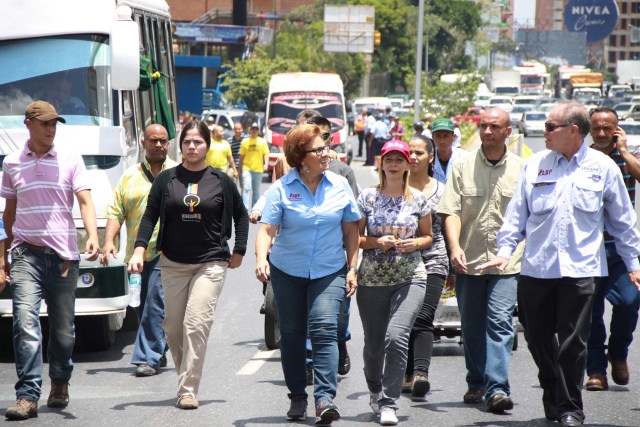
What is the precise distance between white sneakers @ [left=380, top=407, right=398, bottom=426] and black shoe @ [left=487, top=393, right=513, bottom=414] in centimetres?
69

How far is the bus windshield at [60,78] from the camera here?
10.2 meters

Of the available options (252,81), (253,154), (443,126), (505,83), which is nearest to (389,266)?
(443,126)

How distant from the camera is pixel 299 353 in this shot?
744 cm

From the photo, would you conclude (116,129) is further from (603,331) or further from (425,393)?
(603,331)

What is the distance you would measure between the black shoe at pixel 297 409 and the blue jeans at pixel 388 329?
0.44 meters

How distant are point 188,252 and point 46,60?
10.5 feet

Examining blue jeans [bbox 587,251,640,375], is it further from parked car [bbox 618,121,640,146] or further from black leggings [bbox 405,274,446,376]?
parked car [bbox 618,121,640,146]

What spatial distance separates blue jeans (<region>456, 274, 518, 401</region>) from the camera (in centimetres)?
759

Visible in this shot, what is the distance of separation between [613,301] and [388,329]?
1.87m

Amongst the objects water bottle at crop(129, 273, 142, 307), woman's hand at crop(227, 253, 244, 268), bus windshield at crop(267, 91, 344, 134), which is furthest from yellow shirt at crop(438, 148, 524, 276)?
bus windshield at crop(267, 91, 344, 134)

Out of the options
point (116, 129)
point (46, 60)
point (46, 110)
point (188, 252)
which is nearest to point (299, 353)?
point (188, 252)

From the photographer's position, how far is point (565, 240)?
7.09m

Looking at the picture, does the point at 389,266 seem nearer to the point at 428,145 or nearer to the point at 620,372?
the point at 428,145

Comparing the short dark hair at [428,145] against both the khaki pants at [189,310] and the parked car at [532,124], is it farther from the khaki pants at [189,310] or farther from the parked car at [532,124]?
the parked car at [532,124]
